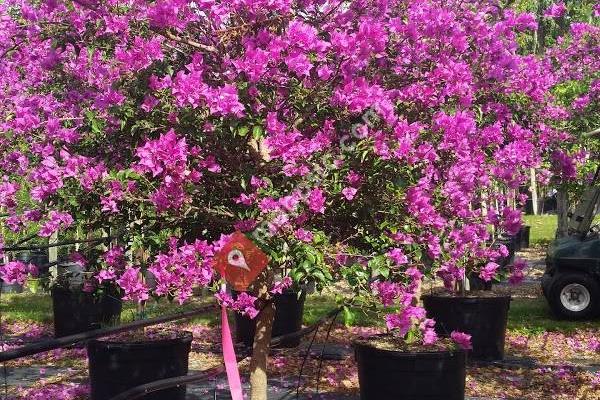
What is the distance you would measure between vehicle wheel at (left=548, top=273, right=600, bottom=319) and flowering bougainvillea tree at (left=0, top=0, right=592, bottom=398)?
17.4 ft

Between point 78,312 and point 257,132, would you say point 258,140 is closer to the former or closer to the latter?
point 257,132

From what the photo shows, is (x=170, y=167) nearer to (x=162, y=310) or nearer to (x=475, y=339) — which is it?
(x=475, y=339)

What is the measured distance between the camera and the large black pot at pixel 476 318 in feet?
22.9

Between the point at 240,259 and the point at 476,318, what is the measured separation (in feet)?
14.7

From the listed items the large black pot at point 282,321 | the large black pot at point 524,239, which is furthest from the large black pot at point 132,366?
the large black pot at point 524,239

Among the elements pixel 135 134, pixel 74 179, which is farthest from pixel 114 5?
pixel 74 179

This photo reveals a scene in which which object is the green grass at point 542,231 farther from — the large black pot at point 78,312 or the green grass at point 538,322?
the large black pot at point 78,312

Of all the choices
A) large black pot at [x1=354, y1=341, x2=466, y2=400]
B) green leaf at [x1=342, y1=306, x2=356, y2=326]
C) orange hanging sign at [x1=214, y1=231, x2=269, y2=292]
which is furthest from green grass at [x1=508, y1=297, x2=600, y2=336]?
orange hanging sign at [x1=214, y1=231, x2=269, y2=292]

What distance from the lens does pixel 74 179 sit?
11.0ft

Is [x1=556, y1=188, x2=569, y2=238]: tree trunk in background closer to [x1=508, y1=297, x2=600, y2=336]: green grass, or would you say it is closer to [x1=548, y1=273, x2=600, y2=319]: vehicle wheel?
[x1=508, y1=297, x2=600, y2=336]: green grass

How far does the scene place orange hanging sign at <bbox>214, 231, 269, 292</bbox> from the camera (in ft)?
10.3

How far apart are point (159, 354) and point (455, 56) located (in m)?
2.89

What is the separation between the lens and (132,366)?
493 cm

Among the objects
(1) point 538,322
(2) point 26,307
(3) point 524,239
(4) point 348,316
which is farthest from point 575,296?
(3) point 524,239
